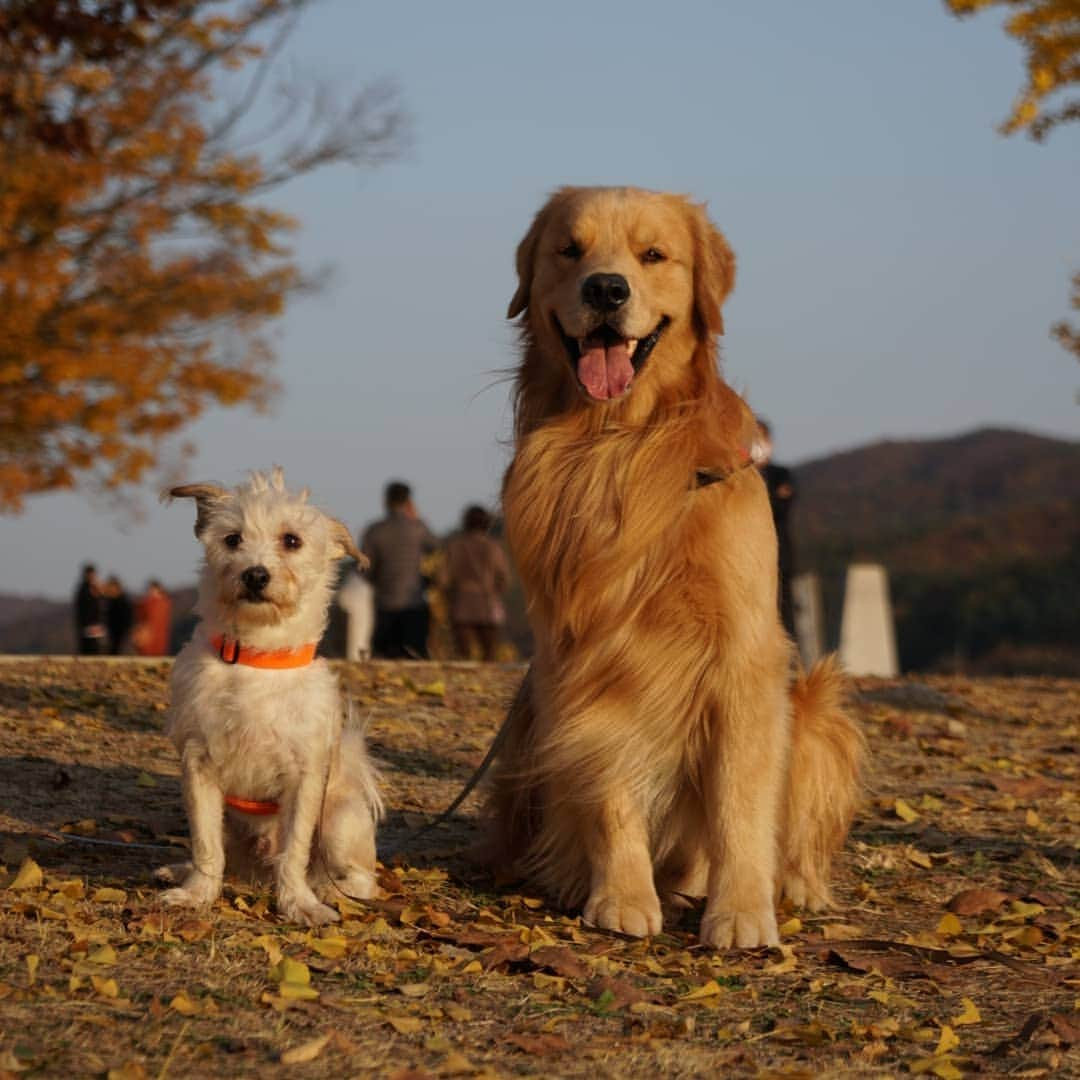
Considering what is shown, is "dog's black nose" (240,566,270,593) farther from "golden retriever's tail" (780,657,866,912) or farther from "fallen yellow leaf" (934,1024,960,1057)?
"fallen yellow leaf" (934,1024,960,1057)

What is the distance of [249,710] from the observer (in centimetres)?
464

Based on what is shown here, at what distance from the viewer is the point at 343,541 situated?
4828 millimetres

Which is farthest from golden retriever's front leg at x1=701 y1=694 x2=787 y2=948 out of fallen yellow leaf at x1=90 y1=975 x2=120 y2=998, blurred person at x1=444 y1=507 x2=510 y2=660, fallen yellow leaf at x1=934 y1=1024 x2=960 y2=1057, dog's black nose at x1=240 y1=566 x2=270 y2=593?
blurred person at x1=444 y1=507 x2=510 y2=660

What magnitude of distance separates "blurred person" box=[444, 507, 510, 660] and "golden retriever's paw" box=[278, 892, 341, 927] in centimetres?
1063

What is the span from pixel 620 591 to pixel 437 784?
2.51 meters

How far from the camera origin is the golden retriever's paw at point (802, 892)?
5566 millimetres

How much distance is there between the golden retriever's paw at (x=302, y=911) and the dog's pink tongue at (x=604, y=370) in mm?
1685

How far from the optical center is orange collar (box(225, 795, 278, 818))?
190 inches

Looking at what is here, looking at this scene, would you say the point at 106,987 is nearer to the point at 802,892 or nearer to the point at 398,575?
the point at 802,892

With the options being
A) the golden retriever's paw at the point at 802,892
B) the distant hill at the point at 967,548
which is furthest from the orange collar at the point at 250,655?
the distant hill at the point at 967,548

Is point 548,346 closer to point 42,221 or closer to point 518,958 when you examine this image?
point 518,958

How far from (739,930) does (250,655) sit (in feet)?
5.26

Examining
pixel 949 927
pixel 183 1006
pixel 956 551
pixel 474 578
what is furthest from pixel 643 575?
pixel 956 551

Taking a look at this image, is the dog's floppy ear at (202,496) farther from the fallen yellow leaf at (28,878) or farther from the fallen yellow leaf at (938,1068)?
the fallen yellow leaf at (938,1068)
